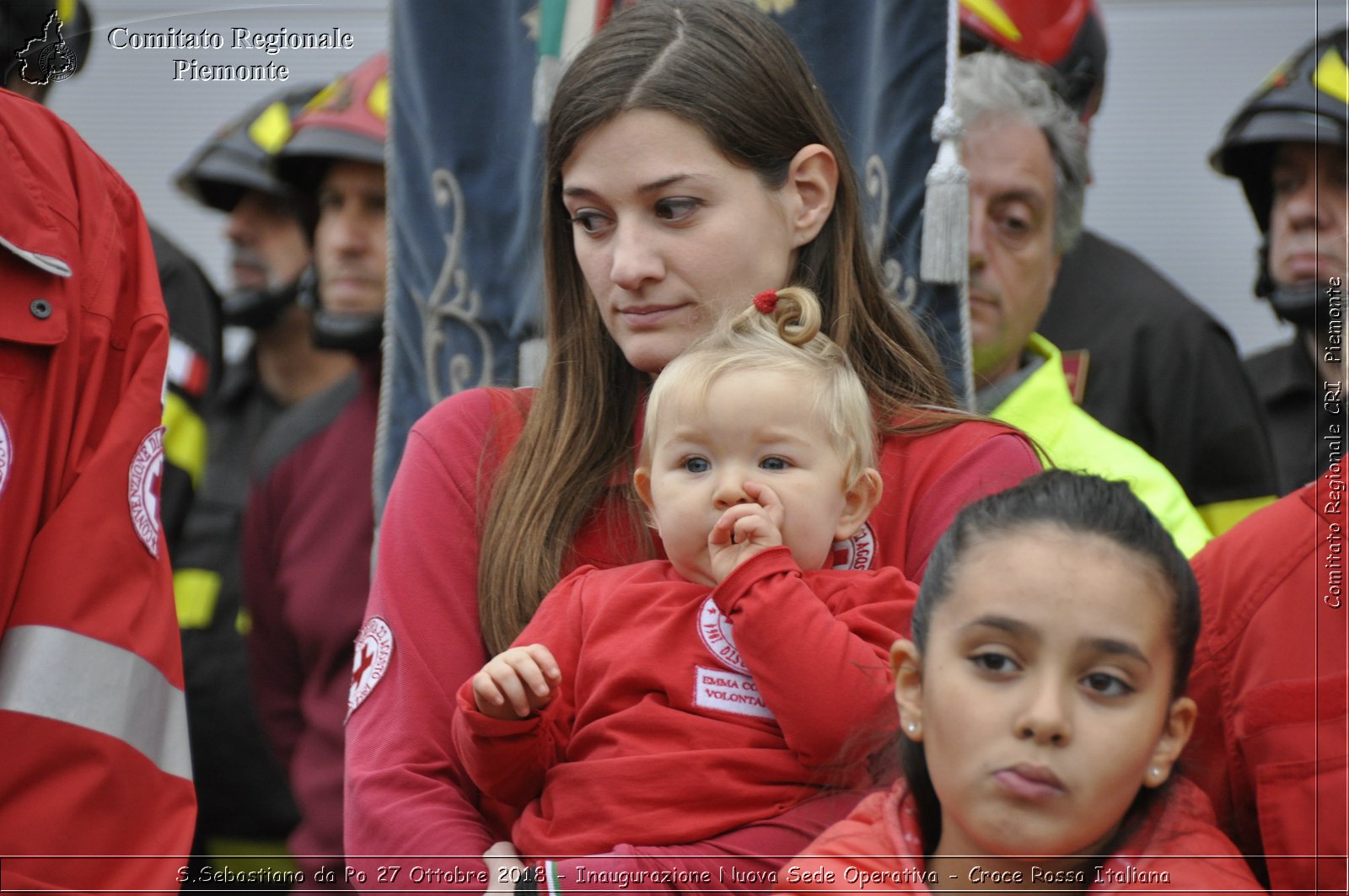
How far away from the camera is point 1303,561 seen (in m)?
2.13

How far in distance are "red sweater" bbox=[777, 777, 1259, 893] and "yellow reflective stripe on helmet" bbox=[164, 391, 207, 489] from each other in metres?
2.38

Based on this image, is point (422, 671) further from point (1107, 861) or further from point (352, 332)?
point (352, 332)

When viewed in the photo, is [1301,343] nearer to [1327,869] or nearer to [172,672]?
[1327,869]

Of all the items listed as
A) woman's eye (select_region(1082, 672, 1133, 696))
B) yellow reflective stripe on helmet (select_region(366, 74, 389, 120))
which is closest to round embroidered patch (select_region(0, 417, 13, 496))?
woman's eye (select_region(1082, 672, 1133, 696))

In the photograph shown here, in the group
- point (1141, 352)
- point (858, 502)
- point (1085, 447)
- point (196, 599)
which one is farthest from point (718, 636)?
point (196, 599)

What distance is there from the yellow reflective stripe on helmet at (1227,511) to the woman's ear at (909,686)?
2068 mm

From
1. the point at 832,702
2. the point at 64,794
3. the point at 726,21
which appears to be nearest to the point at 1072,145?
the point at 726,21

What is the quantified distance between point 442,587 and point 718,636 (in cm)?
46

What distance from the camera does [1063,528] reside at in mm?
1859

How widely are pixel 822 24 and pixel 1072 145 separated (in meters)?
0.85

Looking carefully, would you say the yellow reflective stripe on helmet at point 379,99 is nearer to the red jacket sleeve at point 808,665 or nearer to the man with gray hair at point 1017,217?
the man with gray hair at point 1017,217

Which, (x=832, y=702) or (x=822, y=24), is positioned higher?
(x=822, y=24)

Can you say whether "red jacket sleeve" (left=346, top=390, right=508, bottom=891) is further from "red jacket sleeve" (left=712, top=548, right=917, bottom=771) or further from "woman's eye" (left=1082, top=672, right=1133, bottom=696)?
"woman's eye" (left=1082, top=672, right=1133, bottom=696)

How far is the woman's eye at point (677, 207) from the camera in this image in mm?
2484
